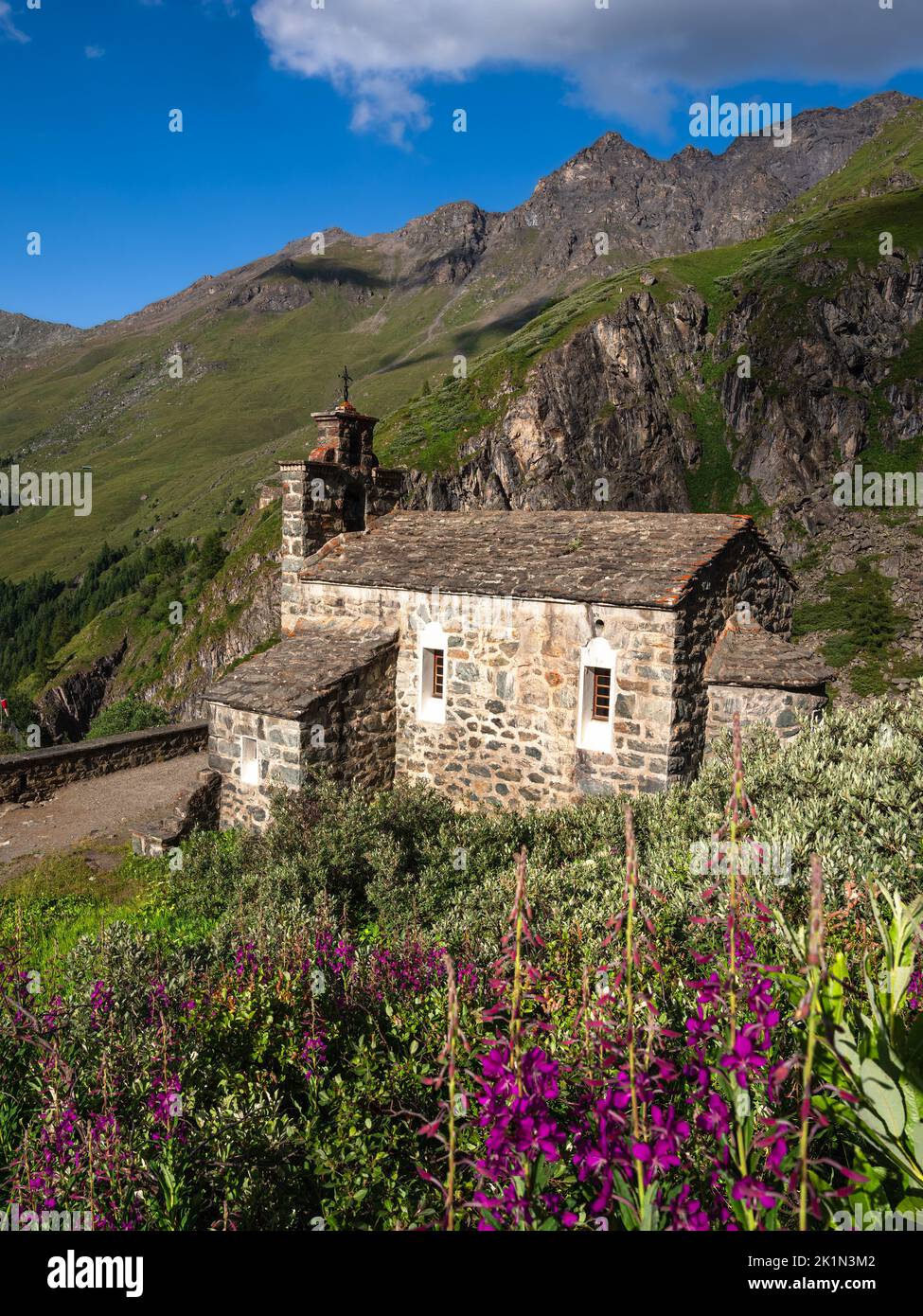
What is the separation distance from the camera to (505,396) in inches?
3196

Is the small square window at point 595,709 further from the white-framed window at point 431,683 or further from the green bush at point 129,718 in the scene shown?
the green bush at point 129,718

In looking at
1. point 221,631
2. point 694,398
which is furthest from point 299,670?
point 694,398

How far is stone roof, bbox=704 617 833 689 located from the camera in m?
12.1

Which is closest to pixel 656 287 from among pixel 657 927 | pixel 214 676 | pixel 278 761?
pixel 214 676

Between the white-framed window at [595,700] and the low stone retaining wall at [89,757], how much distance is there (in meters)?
11.7

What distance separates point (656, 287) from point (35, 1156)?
9798 cm

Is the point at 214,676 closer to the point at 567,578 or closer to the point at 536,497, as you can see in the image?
the point at 536,497

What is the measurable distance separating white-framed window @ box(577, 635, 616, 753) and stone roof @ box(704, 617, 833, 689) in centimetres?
169

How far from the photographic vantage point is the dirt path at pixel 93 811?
47.5 ft

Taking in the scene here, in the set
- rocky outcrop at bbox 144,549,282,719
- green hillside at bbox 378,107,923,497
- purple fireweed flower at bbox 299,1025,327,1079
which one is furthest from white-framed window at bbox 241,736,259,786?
green hillside at bbox 378,107,923,497

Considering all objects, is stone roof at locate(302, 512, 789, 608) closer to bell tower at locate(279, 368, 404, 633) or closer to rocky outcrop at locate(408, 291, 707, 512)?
bell tower at locate(279, 368, 404, 633)

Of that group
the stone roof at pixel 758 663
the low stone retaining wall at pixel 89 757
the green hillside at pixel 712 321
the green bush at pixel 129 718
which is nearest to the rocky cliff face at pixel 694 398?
the green hillside at pixel 712 321

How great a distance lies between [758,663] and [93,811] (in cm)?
1325

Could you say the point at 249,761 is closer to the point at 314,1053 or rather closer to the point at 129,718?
the point at 314,1053
